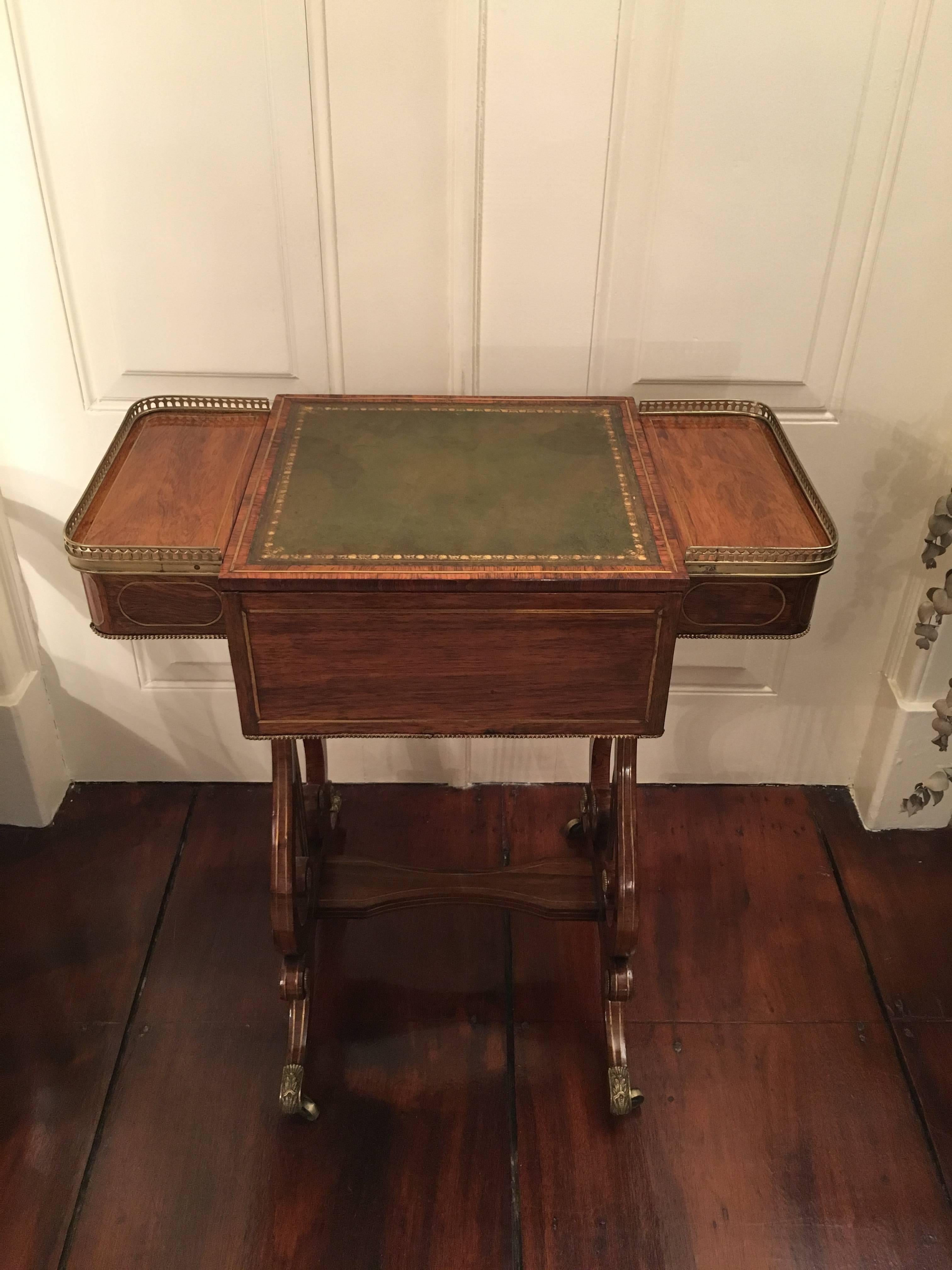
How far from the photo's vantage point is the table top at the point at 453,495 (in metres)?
1.40

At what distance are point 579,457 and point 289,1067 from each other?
45.8 inches

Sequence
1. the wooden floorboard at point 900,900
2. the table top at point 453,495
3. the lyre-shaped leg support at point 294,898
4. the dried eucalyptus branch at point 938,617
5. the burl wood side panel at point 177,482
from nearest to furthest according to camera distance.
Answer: the table top at point 453,495, the burl wood side panel at point 177,482, the lyre-shaped leg support at point 294,898, the dried eucalyptus branch at point 938,617, the wooden floorboard at point 900,900

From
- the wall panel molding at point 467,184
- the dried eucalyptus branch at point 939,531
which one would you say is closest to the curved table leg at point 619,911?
the dried eucalyptus branch at point 939,531

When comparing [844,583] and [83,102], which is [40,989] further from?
[844,583]

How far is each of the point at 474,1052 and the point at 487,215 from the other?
4.91 feet

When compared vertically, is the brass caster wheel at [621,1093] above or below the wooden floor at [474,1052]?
above

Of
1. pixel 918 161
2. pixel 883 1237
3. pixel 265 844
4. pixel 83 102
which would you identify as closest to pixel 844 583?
pixel 918 161

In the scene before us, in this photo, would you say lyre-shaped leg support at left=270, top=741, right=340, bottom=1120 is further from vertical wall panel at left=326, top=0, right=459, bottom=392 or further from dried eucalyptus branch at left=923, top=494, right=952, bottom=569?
dried eucalyptus branch at left=923, top=494, right=952, bottom=569

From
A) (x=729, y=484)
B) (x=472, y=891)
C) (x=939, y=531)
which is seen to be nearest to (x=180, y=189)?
(x=729, y=484)

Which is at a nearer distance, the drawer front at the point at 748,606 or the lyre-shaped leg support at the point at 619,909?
the drawer front at the point at 748,606

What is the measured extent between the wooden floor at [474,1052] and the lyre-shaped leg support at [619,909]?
0.23ft

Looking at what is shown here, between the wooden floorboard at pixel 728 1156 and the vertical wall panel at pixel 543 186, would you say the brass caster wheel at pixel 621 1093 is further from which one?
the vertical wall panel at pixel 543 186

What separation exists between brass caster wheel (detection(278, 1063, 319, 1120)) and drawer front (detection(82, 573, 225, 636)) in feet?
2.73

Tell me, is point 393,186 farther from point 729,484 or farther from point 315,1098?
point 315,1098
